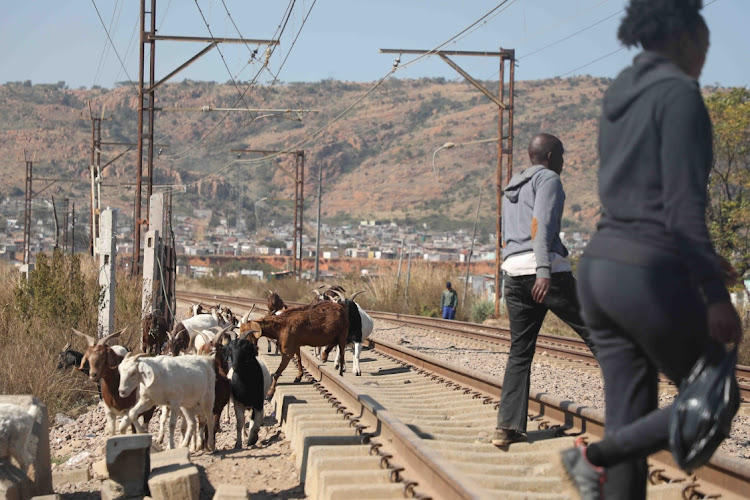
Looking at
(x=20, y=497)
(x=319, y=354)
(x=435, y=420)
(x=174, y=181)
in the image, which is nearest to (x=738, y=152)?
(x=319, y=354)

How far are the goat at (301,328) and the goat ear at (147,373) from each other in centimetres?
319

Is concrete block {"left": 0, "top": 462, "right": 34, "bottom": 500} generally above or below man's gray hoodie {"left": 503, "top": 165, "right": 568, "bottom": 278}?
below

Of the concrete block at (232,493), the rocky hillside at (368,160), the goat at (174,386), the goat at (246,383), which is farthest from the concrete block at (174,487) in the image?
the rocky hillside at (368,160)

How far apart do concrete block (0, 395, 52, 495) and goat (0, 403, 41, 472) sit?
0.14 m

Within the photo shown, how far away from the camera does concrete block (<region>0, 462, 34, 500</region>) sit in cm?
598

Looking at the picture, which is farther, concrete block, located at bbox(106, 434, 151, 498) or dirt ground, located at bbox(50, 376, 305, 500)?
dirt ground, located at bbox(50, 376, 305, 500)

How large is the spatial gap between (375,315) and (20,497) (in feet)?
72.6

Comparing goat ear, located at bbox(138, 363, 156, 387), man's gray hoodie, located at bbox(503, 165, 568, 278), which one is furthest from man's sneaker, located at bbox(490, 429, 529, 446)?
goat ear, located at bbox(138, 363, 156, 387)

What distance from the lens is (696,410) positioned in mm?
3158

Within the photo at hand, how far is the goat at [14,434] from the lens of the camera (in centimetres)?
632

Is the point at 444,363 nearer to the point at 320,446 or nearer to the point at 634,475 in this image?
the point at 320,446

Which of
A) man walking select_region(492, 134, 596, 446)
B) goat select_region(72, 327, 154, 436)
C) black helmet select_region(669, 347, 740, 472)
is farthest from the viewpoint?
goat select_region(72, 327, 154, 436)

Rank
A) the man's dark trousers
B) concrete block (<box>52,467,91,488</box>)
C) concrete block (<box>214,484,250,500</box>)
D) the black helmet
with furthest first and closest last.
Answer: concrete block (<box>52,467,91,488</box>)
the man's dark trousers
concrete block (<box>214,484,250,500</box>)
the black helmet

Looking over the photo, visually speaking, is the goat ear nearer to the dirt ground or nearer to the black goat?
the dirt ground
